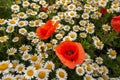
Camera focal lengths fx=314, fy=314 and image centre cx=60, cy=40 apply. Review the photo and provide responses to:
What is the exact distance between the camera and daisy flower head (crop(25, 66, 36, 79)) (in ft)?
6.75

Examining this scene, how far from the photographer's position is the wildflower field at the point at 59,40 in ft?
6.81

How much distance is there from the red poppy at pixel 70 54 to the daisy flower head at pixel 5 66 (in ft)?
1.27

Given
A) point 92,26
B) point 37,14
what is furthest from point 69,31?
point 37,14

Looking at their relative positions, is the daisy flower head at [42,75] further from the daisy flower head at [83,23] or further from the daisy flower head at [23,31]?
the daisy flower head at [83,23]

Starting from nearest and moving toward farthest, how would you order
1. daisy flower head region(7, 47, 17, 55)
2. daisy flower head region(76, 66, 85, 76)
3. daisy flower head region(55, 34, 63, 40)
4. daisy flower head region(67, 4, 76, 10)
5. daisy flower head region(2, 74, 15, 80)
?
daisy flower head region(2, 74, 15, 80) → daisy flower head region(76, 66, 85, 76) → daisy flower head region(7, 47, 17, 55) → daisy flower head region(55, 34, 63, 40) → daisy flower head region(67, 4, 76, 10)

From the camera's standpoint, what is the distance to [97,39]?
2.41m

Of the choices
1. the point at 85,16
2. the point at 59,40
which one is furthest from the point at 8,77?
the point at 85,16

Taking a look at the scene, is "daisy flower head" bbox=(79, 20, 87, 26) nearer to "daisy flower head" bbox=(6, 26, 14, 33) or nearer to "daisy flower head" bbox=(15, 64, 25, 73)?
"daisy flower head" bbox=(6, 26, 14, 33)

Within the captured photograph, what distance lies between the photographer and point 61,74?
2.12 m

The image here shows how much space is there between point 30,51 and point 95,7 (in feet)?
2.51

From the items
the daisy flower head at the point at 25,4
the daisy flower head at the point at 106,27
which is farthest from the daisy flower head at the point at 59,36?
the daisy flower head at the point at 25,4

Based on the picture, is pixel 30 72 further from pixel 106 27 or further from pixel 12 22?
pixel 106 27

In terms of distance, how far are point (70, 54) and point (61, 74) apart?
188 mm

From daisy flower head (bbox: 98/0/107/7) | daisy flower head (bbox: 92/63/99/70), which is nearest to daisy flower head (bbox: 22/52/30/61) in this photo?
daisy flower head (bbox: 92/63/99/70)
